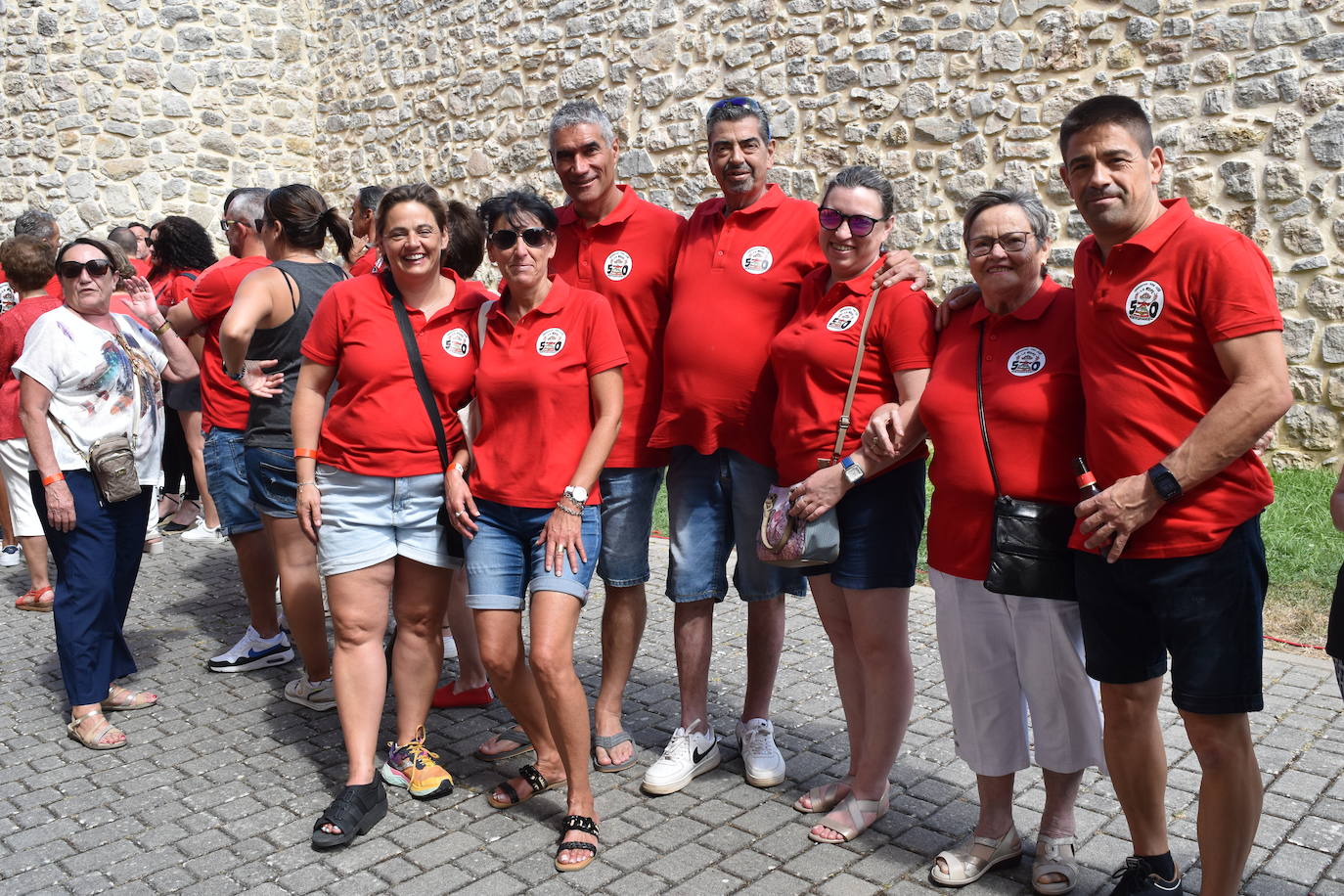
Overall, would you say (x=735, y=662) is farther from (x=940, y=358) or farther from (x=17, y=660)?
(x=17, y=660)

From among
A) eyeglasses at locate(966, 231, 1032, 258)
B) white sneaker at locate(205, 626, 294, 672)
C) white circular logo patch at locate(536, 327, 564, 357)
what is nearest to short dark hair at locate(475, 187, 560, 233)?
white circular logo patch at locate(536, 327, 564, 357)

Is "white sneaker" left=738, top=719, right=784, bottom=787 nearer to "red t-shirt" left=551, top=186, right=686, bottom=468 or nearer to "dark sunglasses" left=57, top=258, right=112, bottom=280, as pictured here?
"red t-shirt" left=551, top=186, right=686, bottom=468

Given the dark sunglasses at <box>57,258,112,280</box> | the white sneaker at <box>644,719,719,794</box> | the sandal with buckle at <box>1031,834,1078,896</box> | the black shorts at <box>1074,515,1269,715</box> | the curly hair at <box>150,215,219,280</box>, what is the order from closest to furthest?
the black shorts at <box>1074,515,1269,715</box>, the sandal with buckle at <box>1031,834,1078,896</box>, the white sneaker at <box>644,719,719,794</box>, the dark sunglasses at <box>57,258,112,280</box>, the curly hair at <box>150,215,219,280</box>

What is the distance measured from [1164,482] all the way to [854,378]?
1006 mm

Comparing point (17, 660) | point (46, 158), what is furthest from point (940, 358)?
point (46, 158)

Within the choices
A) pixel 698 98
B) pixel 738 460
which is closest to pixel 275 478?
pixel 738 460

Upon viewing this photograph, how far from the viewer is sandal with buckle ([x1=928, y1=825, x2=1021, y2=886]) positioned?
3227 millimetres

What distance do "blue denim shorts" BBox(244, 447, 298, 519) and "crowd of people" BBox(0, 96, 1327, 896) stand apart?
0.02 metres

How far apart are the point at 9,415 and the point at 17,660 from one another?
1565mm

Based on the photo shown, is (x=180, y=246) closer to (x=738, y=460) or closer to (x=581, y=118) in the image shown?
(x=581, y=118)

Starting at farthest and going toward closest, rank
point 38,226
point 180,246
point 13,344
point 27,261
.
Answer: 1. point 38,226
2. point 180,246
3. point 13,344
4. point 27,261

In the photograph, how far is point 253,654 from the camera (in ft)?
17.7

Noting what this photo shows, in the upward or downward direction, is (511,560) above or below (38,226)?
below

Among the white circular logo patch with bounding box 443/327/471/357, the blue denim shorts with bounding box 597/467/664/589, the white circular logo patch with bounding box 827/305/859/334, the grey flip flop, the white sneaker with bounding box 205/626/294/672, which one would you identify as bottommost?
the white sneaker with bounding box 205/626/294/672
